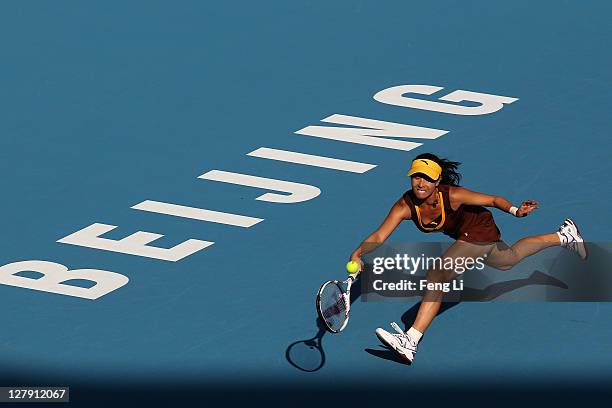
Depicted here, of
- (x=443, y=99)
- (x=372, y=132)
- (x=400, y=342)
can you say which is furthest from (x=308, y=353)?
(x=443, y=99)

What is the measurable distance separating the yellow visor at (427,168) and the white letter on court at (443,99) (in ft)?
18.4

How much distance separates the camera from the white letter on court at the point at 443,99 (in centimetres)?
2342

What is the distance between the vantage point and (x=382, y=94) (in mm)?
24031

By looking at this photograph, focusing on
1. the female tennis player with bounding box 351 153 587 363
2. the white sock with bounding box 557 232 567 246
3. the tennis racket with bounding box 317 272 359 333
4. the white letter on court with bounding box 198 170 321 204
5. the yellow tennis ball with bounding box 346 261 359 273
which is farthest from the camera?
the white letter on court with bounding box 198 170 321 204

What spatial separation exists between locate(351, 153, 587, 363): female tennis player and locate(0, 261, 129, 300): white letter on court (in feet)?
10.1

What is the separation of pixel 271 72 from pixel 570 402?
29.8ft

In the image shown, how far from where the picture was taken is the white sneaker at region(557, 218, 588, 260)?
18906 mm

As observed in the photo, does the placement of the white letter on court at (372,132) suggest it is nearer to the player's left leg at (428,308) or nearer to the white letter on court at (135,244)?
the white letter on court at (135,244)

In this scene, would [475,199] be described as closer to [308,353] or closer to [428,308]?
Result: [428,308]

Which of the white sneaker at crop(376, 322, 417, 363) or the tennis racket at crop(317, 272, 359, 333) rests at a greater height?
the tennis racket at crop(317, 272, 359, 333)

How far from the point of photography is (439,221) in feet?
59.6

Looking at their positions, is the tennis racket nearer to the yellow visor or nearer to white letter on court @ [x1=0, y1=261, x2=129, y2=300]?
the yellow visor

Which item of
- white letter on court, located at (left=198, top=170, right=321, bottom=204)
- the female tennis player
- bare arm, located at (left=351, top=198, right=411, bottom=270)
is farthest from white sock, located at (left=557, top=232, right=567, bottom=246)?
white letter on court, located at (left=198, top=170, right=321, bottom=204)

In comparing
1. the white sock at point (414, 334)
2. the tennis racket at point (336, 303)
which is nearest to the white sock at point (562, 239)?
the white sock at point (414, 334)
